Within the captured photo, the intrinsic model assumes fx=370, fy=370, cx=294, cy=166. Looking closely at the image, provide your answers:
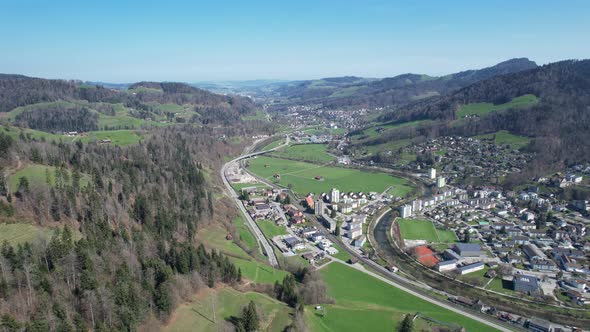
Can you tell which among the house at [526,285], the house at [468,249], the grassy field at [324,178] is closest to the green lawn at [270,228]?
the grassy field at [324,178]

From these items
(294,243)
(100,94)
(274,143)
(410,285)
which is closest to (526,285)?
(410,285)

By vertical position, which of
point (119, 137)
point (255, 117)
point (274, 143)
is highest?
point (255, 117)

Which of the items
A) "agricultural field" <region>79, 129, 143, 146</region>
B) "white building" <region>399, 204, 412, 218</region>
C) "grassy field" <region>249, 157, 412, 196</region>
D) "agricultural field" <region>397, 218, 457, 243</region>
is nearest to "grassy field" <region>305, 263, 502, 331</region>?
"agricultural field" <region>397, 218, 457, 243</region>

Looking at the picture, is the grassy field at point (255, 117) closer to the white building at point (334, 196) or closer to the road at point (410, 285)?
the white building at point (334, 196)

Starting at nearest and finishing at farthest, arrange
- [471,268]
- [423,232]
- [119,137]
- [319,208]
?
[471,268] → [423,232] → [319,208] → [119,137]

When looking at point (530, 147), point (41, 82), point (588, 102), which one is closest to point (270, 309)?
point (530, 147)

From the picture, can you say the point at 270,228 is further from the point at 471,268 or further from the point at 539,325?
the point at 539,325

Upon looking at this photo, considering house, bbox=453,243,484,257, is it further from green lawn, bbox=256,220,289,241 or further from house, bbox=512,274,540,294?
green lawn, bbox=256,220,289,241

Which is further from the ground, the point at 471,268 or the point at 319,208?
the point at 319,208
